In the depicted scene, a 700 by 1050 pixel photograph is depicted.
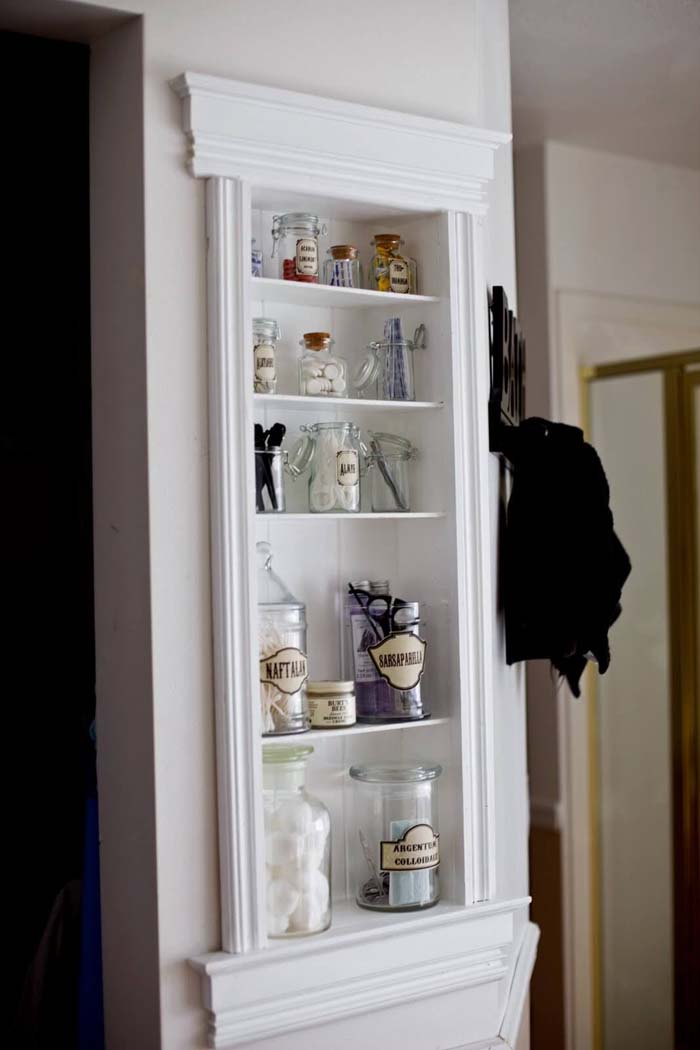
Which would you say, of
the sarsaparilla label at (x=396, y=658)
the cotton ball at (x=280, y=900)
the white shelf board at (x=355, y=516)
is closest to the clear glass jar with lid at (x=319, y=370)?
the white shelf board at (x=355, y=516)

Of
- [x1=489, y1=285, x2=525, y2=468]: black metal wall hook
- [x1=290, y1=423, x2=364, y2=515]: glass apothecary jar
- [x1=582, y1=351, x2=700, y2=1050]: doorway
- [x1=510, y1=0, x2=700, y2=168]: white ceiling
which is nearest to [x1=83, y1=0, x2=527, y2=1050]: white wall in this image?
Answer: [x1=290, y1=423, x2=364, y2=515]: glass apothecary jar

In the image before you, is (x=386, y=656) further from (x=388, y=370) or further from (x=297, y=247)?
(x=297, y=247)

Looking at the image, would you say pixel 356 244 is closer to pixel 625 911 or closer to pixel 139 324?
pixel 139 324

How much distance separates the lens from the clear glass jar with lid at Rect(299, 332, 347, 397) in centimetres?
192

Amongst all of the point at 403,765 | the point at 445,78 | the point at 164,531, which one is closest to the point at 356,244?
the point at 445,78

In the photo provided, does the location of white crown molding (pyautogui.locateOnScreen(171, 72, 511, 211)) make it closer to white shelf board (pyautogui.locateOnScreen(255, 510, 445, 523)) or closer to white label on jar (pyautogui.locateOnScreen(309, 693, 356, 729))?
white shelf board (pyautogui.locateOnScreen(255, 510, 445, 523))

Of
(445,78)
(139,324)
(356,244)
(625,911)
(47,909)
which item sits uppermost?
(445,78)

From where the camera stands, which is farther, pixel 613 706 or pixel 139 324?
pixel 613 706

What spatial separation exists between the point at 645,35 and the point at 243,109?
1.16 meters

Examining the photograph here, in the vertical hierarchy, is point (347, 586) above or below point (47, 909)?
above

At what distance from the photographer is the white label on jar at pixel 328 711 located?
1.88 meters

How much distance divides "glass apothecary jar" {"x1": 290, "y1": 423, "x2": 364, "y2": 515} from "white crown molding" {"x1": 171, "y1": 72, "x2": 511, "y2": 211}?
1.28 feet

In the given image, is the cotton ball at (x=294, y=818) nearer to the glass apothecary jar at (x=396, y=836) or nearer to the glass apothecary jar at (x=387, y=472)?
the glass apothecary jar at (x=396, y=836)

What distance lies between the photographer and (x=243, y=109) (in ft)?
5.82
